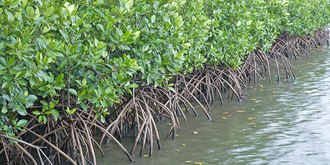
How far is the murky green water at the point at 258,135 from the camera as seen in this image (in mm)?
5941

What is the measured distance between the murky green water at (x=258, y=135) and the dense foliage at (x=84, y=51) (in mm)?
818

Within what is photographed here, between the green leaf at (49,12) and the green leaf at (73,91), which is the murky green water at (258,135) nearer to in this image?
the green leaf at (73,91)

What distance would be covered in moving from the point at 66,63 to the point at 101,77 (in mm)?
440

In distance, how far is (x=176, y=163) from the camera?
5.81m

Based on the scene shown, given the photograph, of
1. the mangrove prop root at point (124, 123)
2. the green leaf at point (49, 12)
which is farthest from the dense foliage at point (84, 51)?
the mangrove prop root at point (124, 123)

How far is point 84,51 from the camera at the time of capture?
197 inches

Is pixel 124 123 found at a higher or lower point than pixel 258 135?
higher

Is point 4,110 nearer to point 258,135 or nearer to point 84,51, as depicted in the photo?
point 84,51

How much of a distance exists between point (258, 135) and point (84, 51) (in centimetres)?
287

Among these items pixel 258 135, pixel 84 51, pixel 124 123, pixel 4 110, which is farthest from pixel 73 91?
pixel 258 135

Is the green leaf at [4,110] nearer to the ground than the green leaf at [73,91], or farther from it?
nearer to the ground

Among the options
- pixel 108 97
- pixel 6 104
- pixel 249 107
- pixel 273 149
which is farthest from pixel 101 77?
pixel 249 107

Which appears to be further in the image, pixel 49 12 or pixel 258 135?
pixel 258 135

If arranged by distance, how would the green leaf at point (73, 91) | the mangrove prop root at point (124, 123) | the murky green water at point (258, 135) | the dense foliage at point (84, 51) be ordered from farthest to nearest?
the murky green water at point (258, 135)
the mangrove prop root at point (124, 123)
the green leaf at point (73, 91)
the dense foliage at point (84, 51)
